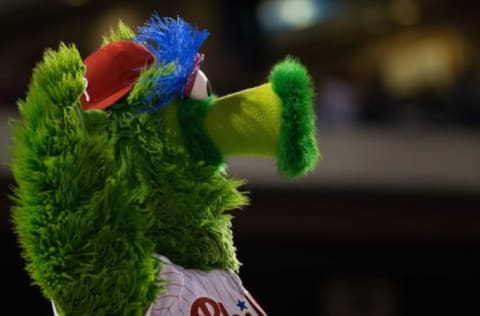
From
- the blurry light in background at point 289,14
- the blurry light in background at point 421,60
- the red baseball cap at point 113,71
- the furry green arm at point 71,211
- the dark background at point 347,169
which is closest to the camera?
the furry green arm at point 71,211

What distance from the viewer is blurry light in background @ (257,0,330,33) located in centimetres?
690

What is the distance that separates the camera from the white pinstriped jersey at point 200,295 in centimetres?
134

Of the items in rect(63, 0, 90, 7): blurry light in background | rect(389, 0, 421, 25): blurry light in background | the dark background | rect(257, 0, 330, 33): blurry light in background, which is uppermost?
rect(63, 0, 90, 7): blurry light in background

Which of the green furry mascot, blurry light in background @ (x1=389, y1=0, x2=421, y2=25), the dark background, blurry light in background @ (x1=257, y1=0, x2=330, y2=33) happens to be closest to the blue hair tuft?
the green furry mascot

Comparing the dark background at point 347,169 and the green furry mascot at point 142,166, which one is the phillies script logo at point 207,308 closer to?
the green furry mascot at point 142,166

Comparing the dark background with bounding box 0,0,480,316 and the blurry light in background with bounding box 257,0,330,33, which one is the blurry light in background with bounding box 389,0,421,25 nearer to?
the dark background with bounding box 0,0,480,316

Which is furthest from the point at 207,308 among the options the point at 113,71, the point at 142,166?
the point at 113,71

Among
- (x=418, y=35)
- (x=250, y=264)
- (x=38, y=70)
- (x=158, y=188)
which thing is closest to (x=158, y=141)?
(x=158, y=188)

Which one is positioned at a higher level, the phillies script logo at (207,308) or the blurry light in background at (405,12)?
the blurry light in background at (405,12)

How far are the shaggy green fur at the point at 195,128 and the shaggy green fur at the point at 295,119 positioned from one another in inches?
4.1

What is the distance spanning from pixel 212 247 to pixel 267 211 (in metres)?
3.96

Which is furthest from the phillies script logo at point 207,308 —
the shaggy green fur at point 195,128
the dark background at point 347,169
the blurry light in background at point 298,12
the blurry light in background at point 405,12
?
the blurry light in background at point 405,12

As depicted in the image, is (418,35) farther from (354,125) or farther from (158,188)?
(158,188)

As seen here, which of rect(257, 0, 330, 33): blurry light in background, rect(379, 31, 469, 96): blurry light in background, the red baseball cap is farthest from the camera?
rect(257, 0, 330, 33): blurry light in background
